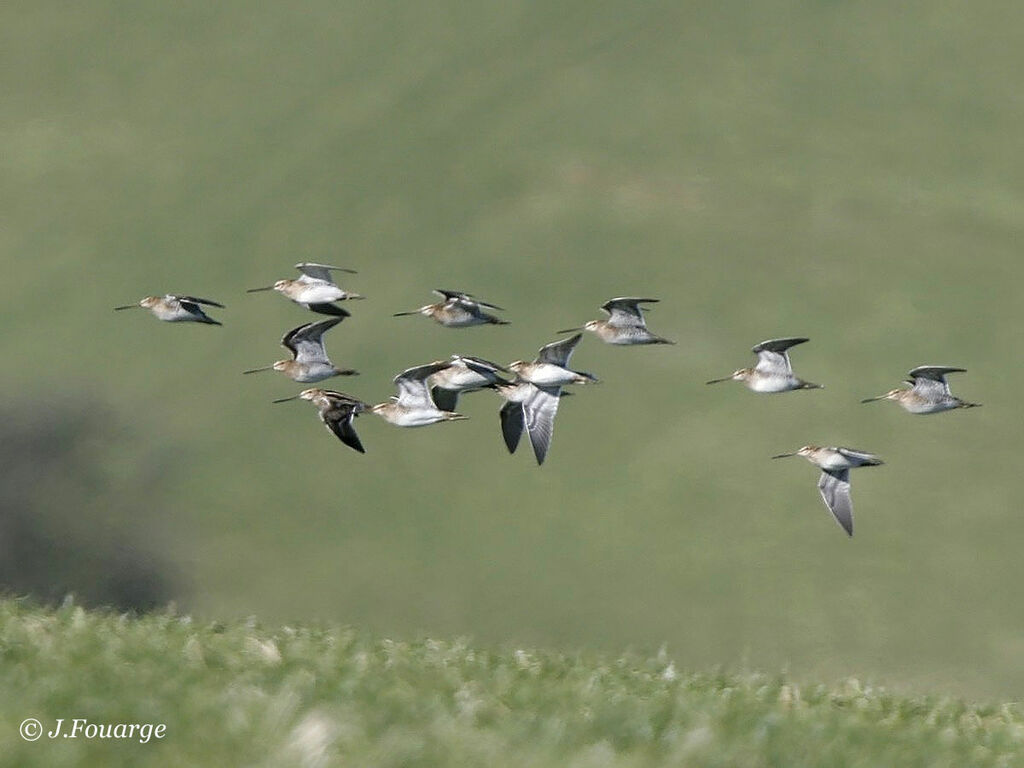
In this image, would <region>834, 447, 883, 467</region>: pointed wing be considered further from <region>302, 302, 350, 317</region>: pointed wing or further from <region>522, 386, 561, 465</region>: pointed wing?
<region>302, 302, 350, 317</region>: pointed wing

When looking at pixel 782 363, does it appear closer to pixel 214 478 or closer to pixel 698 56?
pixel 214 478

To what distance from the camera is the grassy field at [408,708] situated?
10.0 meters

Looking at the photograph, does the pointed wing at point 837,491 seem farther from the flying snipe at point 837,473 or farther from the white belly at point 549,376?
the white belly at point 549,376

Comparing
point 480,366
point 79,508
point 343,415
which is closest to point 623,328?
point 343,415

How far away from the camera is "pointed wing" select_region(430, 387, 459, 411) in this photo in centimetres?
2952

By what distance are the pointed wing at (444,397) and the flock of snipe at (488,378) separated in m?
0.02

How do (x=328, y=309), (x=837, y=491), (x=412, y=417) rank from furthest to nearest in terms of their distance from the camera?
1. (x=837, y=491)
2. (x=328, y=309)
3. (x=412, y=417)

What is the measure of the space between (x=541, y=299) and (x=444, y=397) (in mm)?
31243

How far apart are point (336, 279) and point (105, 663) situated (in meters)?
51.7

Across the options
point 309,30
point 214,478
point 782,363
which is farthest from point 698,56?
point 782,363

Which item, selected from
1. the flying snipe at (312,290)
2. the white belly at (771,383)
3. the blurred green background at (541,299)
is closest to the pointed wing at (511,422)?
the flying snipe at (312,290)

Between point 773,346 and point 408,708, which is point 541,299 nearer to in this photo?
point 773,346

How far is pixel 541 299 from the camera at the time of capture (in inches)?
2397

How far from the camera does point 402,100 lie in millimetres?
72625
